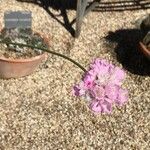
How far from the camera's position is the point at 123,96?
4.25 ft

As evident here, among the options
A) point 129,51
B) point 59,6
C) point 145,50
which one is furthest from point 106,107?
point 59,6

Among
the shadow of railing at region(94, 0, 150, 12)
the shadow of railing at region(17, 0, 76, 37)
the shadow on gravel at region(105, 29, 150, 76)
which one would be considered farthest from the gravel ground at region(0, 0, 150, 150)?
the shadow of railing at region(94, 0, 150, 12)

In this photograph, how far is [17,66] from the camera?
404 cm

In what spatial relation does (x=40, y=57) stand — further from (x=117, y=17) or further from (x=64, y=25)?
(x=117, y=17)

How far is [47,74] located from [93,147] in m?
1.05

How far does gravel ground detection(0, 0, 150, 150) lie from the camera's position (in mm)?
3766

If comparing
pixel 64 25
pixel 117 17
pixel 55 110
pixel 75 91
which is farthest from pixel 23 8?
pixel 75 91

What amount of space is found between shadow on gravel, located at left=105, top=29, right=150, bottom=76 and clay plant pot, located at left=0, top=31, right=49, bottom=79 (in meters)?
1.08

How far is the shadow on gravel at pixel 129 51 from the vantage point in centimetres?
466

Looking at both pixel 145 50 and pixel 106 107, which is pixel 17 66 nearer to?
pixel 145 50

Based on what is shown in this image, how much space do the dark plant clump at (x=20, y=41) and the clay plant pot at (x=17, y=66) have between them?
0.31ft

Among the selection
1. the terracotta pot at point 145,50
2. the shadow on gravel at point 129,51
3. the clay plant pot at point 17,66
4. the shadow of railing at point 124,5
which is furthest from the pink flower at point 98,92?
the shadow of railing at point 124,5

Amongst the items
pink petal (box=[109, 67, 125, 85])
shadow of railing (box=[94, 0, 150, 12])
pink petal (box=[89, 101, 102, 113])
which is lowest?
pink petal (box=[89, 101, 102, 113])

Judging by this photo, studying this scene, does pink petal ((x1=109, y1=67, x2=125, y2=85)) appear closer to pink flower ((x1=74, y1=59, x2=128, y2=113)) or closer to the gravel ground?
pink flower ((x1=74, y1=59, x2=128, y2=113))
